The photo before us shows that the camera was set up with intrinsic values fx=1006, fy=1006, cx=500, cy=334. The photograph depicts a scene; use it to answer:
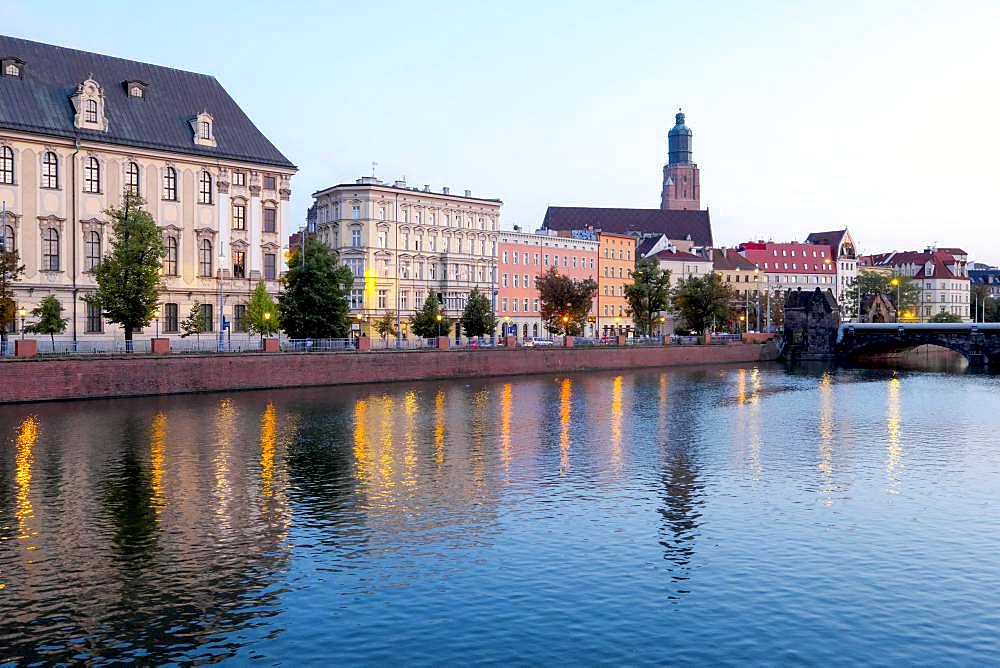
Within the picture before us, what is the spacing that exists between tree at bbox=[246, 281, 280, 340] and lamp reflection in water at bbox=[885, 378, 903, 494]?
148 feet

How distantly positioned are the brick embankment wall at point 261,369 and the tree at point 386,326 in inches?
650

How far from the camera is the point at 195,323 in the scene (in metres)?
72.8

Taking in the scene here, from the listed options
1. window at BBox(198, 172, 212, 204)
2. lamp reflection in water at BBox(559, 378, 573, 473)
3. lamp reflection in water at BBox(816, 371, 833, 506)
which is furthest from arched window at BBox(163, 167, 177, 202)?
lamp reflection in water at BBox(816, 371, 833, 506)

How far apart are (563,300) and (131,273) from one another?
61.4 metres

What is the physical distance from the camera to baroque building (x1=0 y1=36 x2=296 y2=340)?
70562mm

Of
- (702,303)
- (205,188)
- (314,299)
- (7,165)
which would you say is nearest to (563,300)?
(702,303)

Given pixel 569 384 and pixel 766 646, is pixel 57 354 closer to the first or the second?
pixel 569 384

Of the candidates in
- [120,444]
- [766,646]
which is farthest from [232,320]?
[766,646]

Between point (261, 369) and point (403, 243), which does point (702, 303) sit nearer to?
point (403, 243)

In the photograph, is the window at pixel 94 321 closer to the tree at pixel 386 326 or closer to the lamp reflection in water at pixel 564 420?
the tree at pixel 386 326

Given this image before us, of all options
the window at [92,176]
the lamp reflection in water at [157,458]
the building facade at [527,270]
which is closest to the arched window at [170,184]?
the window at [92,176]

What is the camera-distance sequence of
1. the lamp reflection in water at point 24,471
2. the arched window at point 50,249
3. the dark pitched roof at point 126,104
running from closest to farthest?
the lamp reflection in water at point 24,471 → the arched window at point 50,249 → the dark pitched roof at point 126,104

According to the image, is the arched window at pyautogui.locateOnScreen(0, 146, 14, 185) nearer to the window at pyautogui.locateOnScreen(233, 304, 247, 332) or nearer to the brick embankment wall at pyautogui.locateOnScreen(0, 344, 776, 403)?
the brick embankment wall at pyautogui.locateOnScreen(0, 344, 776, 403)

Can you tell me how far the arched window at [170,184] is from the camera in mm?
77812
